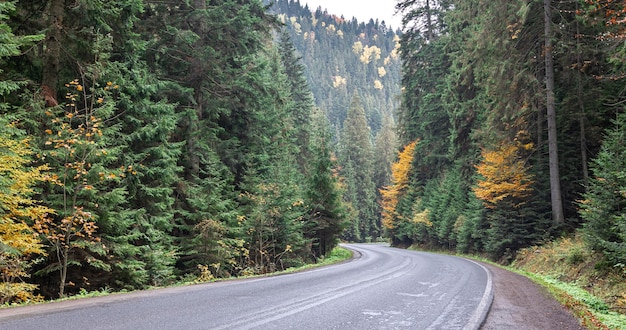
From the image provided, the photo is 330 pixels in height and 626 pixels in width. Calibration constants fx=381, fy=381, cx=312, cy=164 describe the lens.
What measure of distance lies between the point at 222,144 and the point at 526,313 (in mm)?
13813

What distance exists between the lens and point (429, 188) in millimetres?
37344

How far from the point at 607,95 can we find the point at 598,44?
225 centimetres

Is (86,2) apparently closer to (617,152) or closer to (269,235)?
(269,235)

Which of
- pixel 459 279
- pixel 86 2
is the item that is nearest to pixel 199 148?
pixel 86 2

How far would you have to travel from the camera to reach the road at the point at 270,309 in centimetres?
501

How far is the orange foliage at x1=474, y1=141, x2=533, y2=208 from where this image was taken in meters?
19.9

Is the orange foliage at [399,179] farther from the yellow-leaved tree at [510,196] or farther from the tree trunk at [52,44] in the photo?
the tree trunk at [52,44]

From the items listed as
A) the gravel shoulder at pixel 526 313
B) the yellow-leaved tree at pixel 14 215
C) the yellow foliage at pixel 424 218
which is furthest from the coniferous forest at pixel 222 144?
the gravel shoulder at pixel 526 313

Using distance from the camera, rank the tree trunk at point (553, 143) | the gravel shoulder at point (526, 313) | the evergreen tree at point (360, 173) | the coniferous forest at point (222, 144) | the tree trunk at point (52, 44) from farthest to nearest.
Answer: the evergreen tree at point (360, 173) → the tree trunk at point (553, 143) → the tree trunk at point (52, 44) → the coniferous forest at point (222, 144) → the gravel shoulder at point (526, 313)

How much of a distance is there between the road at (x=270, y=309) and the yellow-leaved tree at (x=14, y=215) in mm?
1767

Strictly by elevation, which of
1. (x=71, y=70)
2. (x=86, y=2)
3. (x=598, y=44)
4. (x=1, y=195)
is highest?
(x=598, y=44)

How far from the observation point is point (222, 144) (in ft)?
57.8

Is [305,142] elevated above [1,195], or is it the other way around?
[305,142]

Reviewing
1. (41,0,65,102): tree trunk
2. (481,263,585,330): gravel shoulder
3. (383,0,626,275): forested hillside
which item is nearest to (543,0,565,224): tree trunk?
(383,0,626,275): forested hillside
